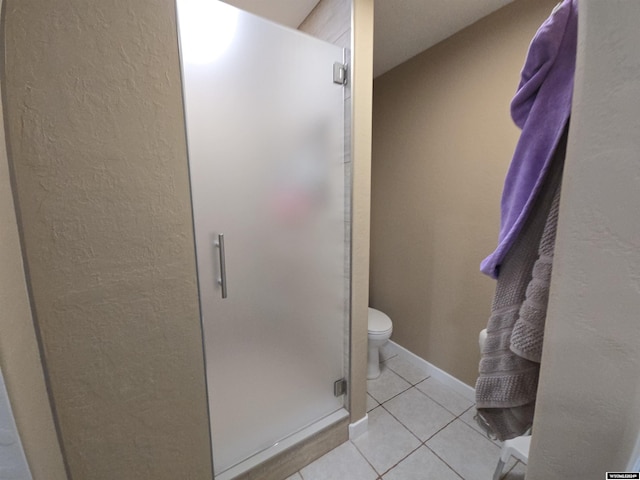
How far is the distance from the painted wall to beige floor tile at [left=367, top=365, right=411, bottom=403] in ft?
4.87

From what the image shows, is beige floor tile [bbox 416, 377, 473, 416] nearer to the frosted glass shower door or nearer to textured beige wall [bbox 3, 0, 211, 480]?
the frosted glass shower door

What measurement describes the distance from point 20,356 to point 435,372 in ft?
7.19

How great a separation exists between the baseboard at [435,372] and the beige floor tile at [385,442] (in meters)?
0.54

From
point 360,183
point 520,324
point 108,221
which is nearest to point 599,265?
point 520,324

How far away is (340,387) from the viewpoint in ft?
4.56

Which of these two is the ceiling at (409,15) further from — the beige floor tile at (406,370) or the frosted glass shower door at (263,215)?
the beige floor tile at (406,370)

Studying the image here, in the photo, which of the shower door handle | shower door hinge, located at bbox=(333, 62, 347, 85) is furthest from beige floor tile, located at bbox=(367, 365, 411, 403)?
shower door hinge, located at bbox=(333, 62, 347, 85)

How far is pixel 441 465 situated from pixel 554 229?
144 centimetres

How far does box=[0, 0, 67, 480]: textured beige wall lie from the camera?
0.52 meters

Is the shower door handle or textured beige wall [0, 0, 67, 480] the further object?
the shower door handle

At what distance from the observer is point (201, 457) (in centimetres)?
98

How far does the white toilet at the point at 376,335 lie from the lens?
1.77 metres

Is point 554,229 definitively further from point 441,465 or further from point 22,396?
point 441,465

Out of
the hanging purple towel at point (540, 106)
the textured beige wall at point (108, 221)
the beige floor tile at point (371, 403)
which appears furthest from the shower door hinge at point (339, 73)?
the beige floor tile at point (371, 403)
